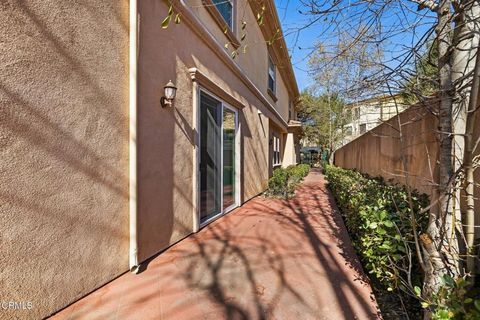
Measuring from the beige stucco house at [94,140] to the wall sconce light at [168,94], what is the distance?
46 mm

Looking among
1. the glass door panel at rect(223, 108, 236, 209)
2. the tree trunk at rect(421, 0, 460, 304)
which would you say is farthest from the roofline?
the tree trunk at rect(421, 0, 460, 304)

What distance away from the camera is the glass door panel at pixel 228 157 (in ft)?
19.5

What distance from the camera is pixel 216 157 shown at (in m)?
5.49

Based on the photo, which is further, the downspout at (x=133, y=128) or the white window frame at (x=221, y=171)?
the white window frame at (x=221, y=171)

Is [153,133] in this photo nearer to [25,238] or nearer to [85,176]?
[85,176]

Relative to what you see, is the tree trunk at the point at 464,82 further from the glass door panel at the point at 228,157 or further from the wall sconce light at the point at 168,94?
the glass door panel at the point at 228,157

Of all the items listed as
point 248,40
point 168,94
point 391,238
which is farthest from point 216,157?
point 248,40

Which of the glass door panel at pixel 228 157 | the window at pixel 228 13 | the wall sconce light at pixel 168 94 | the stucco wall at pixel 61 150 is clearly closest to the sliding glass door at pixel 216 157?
the glass door panel at pixel 228 157

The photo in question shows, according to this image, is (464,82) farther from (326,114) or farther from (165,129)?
(326,114)

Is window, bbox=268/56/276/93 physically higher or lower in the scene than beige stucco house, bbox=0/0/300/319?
higher

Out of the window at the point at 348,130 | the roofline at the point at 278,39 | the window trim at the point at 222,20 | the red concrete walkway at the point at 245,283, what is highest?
the roofline at the point at 278,39

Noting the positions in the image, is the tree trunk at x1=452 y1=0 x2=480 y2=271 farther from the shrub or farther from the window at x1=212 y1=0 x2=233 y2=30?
the window at x1=212 y1=0 x2=233 y2=30

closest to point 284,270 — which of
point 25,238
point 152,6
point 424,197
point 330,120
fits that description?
point 424,197

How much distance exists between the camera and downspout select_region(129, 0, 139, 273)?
A: 3.02m
